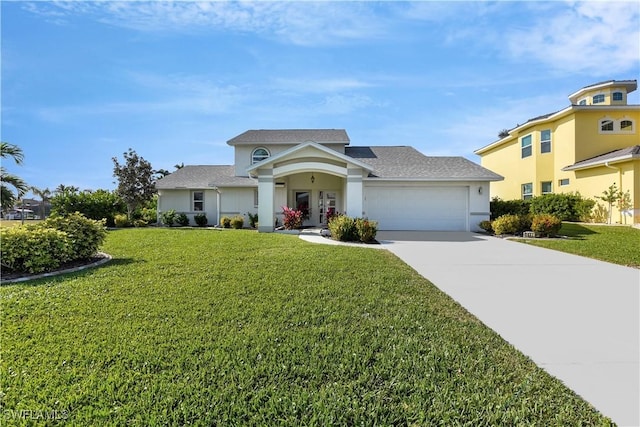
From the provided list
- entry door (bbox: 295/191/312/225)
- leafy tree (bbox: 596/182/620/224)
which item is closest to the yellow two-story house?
leafy tree (bbox: 596/182/620/224)

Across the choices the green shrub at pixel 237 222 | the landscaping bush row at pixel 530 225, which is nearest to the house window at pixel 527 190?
the landscaping bush row at pixel 530 225

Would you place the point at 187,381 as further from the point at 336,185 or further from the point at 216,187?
the point at 216,187

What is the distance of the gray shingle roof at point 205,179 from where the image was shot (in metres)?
20.3

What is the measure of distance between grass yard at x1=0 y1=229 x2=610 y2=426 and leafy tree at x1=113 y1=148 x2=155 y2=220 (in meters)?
20.9

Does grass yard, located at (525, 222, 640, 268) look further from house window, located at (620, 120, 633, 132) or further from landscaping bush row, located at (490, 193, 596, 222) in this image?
house window, located at (620, 120, 633, 132)

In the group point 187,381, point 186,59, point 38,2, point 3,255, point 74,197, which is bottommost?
point 187,381

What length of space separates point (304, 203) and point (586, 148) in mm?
18348

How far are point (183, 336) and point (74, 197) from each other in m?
22.2

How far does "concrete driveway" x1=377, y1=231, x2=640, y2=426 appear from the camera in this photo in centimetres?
318

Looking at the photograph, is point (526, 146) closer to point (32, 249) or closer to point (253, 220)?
point (253, 220)

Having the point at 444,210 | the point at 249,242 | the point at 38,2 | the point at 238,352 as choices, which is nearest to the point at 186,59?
the point at 38,2

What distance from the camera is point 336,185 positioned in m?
19.7

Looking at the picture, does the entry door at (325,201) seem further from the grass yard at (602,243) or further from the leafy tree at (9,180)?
the leafy tree at (9,180)

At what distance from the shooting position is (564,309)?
5.13 meters
